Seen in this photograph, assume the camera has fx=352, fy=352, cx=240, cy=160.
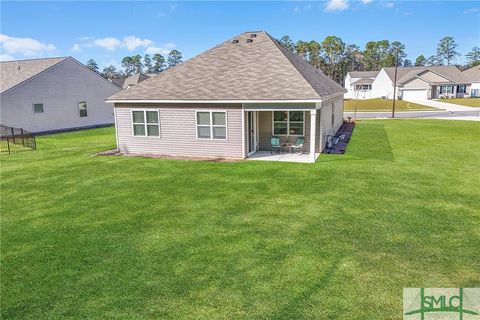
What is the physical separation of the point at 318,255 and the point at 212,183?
19.4ft

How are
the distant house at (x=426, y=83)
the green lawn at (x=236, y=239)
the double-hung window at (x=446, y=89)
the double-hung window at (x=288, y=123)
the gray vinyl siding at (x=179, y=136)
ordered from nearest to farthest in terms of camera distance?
1. the green lawn at (x=236, y=239)
2. the gray vinyl siding at (x=179, y=136)
3. the double-hung window at (x=288, y=123)
4. the distant house at (x=426, y=83)
5. the double-hung window at (x=446, y=89)

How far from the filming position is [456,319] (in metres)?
4.99

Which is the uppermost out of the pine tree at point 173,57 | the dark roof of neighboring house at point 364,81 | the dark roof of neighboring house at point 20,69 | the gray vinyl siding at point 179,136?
the pine tree at point 173,57

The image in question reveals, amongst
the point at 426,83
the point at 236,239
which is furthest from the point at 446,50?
the point at 236,239

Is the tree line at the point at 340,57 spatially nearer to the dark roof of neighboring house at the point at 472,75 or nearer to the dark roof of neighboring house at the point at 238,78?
the dark roof of neighboring house at the point at 472,75

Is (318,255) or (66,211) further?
(66,211)

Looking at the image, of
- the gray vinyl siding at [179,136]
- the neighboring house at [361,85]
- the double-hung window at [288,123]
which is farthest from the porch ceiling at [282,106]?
the neighboring house at [361,85]

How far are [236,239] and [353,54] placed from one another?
124611mm

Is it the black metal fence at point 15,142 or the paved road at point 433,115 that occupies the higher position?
the paved road at point 433,115

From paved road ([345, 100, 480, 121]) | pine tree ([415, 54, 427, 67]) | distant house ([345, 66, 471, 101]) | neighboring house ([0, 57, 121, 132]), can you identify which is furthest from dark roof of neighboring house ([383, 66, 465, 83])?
pine tree ([415, 54, 427, 67])

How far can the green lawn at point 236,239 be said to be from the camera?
546cm

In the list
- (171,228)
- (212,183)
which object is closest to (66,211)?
(171,228)

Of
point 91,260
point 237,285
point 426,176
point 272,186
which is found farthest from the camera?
point 426,176

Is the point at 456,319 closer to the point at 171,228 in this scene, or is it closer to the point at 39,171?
the point at 171,228
